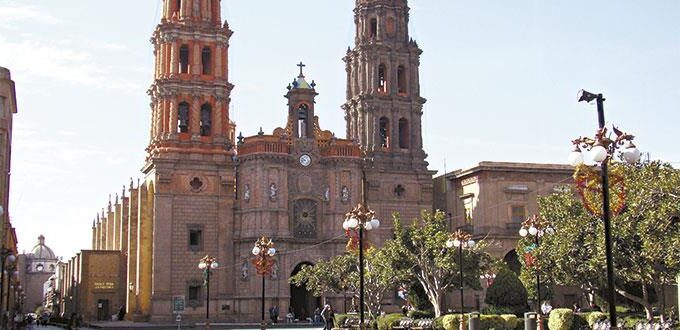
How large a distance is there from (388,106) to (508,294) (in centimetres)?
2579

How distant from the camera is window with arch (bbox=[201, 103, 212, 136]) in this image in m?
68.4

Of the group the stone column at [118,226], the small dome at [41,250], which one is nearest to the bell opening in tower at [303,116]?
the stone column at [118,226]

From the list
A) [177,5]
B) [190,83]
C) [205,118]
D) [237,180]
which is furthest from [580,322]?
[177,5]

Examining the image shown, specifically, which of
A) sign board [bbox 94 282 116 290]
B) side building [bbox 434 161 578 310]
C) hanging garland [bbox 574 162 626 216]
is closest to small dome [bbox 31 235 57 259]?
sign board [bbox 94 282 116 290]

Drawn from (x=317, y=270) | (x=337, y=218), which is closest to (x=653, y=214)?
(x=317, y=270)

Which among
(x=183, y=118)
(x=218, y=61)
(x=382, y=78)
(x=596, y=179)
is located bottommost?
(x=596, y=179)

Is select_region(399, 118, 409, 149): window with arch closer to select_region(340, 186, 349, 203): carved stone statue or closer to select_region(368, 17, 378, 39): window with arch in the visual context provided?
select_region(368, 17, 378, 39): window with arch

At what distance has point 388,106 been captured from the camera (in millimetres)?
72750

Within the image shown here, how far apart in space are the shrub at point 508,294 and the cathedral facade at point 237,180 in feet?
62.3

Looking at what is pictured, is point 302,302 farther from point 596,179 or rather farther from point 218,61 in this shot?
point 596,179

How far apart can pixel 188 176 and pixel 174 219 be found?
3.15 m

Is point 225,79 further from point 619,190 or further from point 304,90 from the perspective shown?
point 619,190

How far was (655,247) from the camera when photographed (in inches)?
1228

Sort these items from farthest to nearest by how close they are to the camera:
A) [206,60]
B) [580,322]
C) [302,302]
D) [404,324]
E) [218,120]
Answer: [302,302], [206,60], [218,120], [404,324], [580,322]
